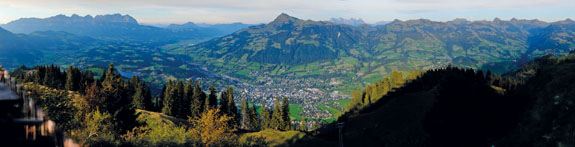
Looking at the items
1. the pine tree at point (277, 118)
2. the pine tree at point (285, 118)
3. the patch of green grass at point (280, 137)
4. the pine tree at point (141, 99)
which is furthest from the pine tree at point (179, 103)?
the pine tree at point (285, 118)

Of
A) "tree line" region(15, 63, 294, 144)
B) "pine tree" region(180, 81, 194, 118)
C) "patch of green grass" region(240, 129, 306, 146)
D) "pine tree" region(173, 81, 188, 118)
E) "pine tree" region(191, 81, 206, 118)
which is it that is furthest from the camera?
"pine tree" region(180, 81, 194, 118)

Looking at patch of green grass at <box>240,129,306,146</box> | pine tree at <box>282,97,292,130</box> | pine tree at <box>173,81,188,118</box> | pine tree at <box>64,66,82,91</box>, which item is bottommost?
pine tree at <box>282,97,292,130</box>

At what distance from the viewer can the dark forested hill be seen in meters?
37.4

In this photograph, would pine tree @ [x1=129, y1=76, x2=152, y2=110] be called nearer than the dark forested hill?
No

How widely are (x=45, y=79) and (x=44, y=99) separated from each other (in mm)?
65810

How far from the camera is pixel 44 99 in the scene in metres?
30.9

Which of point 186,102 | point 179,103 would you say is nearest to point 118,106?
point 179,103

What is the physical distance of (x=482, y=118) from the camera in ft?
163

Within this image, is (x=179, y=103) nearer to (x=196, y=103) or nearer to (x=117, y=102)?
(x=196, y=103)

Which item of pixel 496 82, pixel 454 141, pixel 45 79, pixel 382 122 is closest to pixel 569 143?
pixel 454 141

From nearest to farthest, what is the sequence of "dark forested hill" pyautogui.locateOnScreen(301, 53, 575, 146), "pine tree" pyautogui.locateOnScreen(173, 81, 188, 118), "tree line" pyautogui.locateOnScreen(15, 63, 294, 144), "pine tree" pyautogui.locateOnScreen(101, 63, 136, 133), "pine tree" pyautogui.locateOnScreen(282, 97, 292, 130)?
1. "tree line" pyautogui.locateOnScreen(15, 63, 294, 144)
2. "dark forested hill" pyautogui.locateOnScreen(301, 53, 575, 146)
3. "pine tree" pyautogui.locateOnScreen(101, 63, 136, 133)
4. "pine tree" pyautogui.locateOnScreen(173, 81, 188, 118)
5. "pine tree" pyautogui.locateOnScreen(282, 97, 292, 130)

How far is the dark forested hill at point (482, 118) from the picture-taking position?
37.4 m

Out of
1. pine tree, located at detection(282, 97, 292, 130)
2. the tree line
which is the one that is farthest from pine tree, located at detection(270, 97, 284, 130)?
pine tree, located at detection(282, 97, 292, 130)

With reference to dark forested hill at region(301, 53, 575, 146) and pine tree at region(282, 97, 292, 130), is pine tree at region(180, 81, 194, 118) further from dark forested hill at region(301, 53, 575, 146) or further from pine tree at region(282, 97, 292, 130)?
dark forested hill at region(301, 53, 575, 146)
